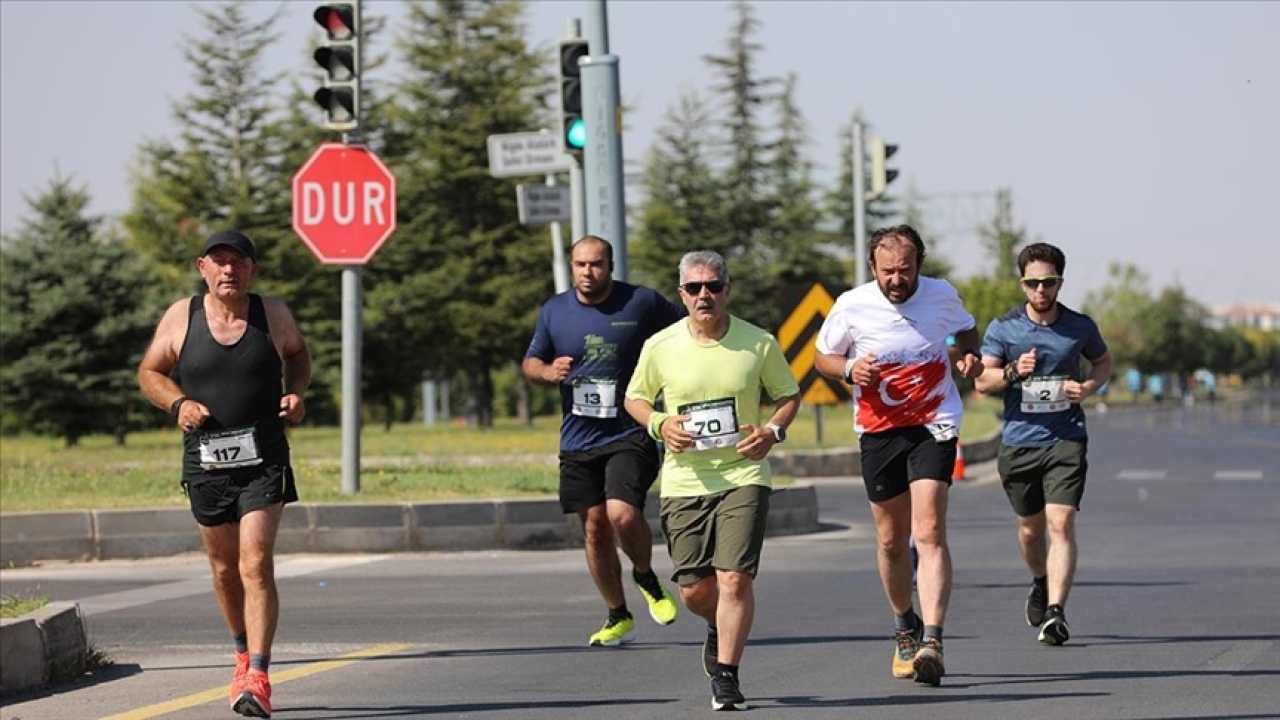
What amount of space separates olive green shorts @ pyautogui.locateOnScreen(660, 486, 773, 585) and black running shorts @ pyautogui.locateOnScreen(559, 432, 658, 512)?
175 centimetres

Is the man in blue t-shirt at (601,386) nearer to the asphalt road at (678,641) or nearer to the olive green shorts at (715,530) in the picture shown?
the asphalt road at (678,641)

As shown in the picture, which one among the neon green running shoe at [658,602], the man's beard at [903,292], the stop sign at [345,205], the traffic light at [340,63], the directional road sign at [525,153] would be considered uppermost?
the traffic light at [340,63]

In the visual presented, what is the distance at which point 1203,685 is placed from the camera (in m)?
8.61

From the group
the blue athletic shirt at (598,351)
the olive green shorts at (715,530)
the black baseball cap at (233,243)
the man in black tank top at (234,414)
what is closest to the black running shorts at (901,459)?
the olive green shorts at (715,530)

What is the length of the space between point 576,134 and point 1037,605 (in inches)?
318

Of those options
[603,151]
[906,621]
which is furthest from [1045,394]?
[603,151]

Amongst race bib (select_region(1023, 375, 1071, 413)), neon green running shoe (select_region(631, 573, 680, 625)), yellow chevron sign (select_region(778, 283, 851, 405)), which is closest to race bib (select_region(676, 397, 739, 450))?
neon green running shoe (select_region(631, 573, 680, 625))

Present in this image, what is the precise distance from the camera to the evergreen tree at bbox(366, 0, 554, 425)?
54.5m

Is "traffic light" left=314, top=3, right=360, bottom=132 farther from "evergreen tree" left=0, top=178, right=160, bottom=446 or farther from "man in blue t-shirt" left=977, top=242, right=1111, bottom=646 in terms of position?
"evergreen tree" left=0, top=178, right=160, bottom=446

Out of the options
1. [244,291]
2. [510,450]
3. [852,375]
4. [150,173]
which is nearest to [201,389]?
[244,291]

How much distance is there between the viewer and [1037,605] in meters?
10.7

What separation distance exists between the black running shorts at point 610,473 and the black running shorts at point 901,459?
1.42 m

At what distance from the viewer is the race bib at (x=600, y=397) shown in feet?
33.3

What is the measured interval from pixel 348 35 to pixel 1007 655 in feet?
31.5
